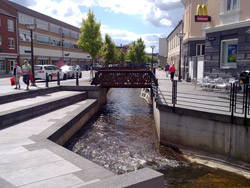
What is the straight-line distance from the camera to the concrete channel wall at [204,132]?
7656 mm

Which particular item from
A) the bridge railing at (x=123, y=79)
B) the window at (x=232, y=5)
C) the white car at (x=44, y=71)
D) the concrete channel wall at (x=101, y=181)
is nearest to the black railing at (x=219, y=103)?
the concrete channel wall at (x=101, y=181)

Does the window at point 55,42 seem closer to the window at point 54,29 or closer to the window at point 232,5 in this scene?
the window at point 54,29

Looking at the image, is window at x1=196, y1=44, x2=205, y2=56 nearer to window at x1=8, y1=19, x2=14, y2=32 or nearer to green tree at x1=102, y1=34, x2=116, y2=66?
green tree at x1=102, y1=34, x2=116, y2=66

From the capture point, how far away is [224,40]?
49.1ft

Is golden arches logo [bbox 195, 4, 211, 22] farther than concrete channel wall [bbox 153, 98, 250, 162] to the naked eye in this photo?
Yes

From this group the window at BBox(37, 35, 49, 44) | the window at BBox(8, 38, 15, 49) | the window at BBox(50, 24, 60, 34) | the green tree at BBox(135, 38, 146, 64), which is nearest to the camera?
the window at BBox(8, 38, 15, 49)

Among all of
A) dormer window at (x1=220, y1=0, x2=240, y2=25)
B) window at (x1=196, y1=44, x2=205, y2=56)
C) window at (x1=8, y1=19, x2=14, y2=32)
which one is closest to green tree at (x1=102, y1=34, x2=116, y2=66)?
window at (x1=8, y1=19, x2=14, y2=32)

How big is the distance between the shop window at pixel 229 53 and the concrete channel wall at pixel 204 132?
709cm

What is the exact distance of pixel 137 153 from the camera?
8.80 m

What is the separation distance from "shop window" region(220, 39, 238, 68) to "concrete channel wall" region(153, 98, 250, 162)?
7.09 meters

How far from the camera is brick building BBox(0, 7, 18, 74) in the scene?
4003 cm

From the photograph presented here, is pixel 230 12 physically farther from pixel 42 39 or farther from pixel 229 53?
pixel 42 39

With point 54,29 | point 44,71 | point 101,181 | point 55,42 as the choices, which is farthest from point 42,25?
point 101,181

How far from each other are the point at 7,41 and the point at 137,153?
39630 mm
